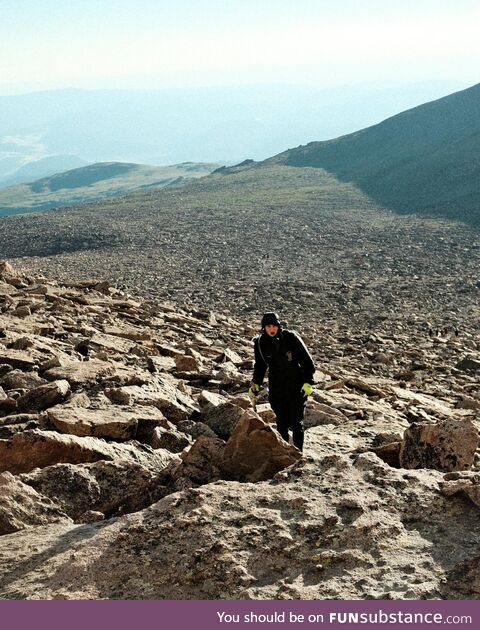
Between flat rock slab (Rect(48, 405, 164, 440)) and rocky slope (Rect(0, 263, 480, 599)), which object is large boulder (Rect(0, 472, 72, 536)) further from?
flat rock slab (Rect(48, 405, 164, 440))

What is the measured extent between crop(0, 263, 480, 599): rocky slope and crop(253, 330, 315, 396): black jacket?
508 mm

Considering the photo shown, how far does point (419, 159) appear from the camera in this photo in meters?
81.8

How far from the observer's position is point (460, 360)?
18828 mm

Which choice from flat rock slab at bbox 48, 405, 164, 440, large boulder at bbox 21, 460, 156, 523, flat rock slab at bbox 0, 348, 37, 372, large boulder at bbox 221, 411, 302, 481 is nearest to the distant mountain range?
flat rock slab at bbox 0, 348, 37, 372

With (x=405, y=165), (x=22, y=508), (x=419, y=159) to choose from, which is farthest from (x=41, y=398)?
(x=419, y=159)

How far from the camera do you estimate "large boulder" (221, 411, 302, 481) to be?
7.32 m

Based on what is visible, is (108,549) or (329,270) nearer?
(108,549)

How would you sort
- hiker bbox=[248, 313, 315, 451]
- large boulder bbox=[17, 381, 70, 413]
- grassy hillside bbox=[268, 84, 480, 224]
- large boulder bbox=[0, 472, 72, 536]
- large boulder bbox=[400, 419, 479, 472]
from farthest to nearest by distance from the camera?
grassy hillside bbox=[268, 84, 480, 224], large boulder bbox=[17, 381, 70, 413], hiker bbox=[248, 313, 315, 451], large boulder bbox=[400, 419, 479, 472], large boulder bbox=[0, 472, 72, 536]

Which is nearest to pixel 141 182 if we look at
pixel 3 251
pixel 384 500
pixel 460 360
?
pixel 3 251

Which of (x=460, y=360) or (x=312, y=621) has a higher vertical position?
(x=312, y=621)

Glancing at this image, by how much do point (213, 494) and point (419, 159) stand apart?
79574 mm

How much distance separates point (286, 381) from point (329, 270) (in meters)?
28.2

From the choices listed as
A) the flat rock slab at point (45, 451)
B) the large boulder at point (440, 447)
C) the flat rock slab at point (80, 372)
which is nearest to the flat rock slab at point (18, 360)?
the flat rock slab at point (80, 372)

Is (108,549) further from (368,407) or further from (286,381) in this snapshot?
(368,407)
